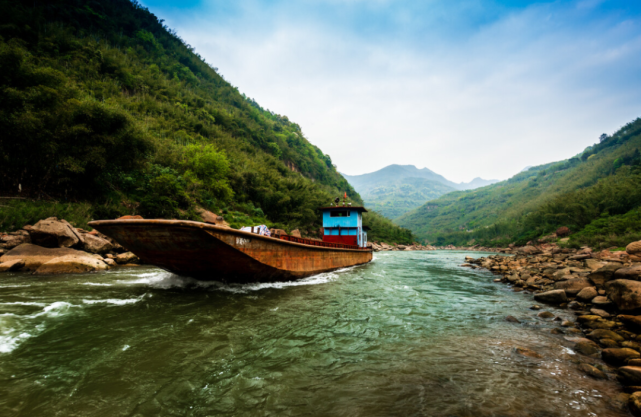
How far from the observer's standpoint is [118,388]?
2479 millimetres

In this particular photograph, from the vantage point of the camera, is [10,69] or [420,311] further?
[10,69]

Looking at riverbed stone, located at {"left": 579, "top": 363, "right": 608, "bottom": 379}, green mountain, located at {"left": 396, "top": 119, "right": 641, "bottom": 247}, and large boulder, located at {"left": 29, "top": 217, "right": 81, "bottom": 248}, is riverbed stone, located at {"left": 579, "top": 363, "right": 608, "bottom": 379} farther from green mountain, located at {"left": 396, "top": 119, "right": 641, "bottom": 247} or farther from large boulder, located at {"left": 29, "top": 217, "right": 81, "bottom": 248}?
green mountain, located at {"left": 396, "top": 119, "right": 641, "bottom": 247}

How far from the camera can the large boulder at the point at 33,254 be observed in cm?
793

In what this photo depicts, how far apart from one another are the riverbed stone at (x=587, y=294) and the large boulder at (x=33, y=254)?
15.7m

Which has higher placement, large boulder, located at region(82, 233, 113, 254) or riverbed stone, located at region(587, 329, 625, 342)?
large boulder, located at region(82, 233, 113, 254)

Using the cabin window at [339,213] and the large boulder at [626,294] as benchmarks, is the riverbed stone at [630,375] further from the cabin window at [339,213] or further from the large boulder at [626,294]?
the cabin window at [339,213]

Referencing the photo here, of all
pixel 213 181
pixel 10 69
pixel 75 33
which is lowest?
pixel 213 181

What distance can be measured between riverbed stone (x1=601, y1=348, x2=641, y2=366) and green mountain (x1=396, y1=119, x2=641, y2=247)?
1902 cm

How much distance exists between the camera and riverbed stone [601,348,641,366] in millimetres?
3277

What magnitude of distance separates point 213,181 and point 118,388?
2294cm

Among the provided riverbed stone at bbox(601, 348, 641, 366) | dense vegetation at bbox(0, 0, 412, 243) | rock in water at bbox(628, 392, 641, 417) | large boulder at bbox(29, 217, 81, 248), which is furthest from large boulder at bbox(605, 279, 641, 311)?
dense vegetation at bbox(0, 0, 412, 243)

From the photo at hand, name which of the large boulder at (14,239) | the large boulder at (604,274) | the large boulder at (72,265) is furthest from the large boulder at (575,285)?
the large boulder at (14,239)

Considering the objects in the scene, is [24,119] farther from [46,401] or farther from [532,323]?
[532,323]

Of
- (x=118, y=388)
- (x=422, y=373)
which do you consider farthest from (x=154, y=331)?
(x=422, y=373)
